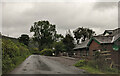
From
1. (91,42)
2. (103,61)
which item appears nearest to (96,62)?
(103,61)

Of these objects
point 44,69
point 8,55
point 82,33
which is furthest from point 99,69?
point 82,33

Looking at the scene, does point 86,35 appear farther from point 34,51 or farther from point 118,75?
point 118,75

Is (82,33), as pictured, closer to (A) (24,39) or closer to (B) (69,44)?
(B) (69,44)

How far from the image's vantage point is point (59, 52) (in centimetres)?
4775

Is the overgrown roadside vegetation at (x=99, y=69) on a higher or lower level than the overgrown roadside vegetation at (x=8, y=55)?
lower

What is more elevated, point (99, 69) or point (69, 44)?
point (69, 44)

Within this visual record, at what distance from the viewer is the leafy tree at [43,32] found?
75.4 m

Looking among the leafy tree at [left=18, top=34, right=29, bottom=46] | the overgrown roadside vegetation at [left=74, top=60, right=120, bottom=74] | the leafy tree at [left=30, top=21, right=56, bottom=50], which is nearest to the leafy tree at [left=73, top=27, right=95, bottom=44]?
the leafy tree at [left=30, top=21, right=56, bottom=50]

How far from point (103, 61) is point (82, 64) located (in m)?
3.21

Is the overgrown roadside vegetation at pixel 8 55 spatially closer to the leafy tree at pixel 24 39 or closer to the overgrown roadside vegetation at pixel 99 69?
the overgrown roadside vegetation at pixel 99 69

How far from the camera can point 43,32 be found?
75.8 metres

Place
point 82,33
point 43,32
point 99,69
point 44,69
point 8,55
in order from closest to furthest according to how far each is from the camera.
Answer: point 8,55 → point 44,69 → point 99,69 → point 82,33 → point 43,32

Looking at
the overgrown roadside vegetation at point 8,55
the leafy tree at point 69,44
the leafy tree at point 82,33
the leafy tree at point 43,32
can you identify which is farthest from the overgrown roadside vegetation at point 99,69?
the leafy tree at point 43,32

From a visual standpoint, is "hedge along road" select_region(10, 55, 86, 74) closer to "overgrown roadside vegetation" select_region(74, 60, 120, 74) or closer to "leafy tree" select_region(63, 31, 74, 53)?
"overgrown roadside vegetation" select_region(74, 60, 120, 74)
